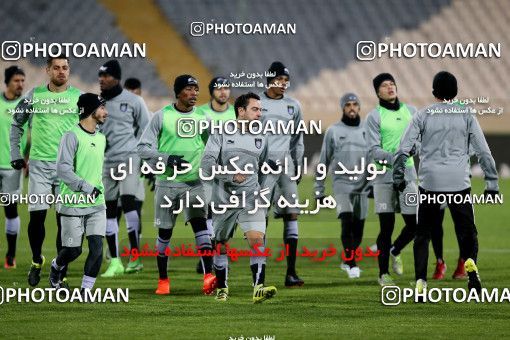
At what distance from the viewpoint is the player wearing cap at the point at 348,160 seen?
42.7 feet

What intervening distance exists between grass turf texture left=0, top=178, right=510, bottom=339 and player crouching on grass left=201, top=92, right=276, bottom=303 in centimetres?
35

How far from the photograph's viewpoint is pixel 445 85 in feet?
32.4

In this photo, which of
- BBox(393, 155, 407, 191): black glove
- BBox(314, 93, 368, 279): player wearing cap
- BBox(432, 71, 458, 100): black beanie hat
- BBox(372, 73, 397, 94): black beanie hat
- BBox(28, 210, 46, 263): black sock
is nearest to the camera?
BBox(432, 71, 458, 100): black beanie hat

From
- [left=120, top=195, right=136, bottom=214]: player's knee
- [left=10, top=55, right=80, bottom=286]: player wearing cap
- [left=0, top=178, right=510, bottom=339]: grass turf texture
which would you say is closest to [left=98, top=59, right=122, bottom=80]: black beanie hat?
[left=10, top=55, right=80, bottom=286]: player wearing cap

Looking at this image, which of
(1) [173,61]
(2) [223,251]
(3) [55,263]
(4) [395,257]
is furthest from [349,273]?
(1) [173,61]

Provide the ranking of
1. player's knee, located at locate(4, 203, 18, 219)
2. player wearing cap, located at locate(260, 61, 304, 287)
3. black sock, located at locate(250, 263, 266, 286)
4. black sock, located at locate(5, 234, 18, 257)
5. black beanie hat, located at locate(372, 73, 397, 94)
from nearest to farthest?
black sock, located at locate(250, 263, 266, 286) < black beanie hat, located at locate(372, 73, 397, 94) < player wearing cap, located at locate(260, 61, 304, 287) < black sock, located at locate(5, 234, 18, 257) < player's knee, located at locate(4, 203, 18, 219)

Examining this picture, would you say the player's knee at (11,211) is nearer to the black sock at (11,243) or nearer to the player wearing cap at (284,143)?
the black sock at (11,243)

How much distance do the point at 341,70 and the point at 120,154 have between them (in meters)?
26.0

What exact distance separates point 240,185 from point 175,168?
93 cm

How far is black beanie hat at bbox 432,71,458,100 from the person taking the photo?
9891 millimetres

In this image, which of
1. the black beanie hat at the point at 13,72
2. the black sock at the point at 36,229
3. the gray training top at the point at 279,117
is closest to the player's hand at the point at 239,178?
the gray training top at the point at 279,117

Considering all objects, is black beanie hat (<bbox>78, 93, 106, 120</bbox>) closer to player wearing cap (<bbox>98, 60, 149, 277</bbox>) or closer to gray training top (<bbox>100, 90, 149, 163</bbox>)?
player wearing cap (<bbox>98, 60, 149, 277</bbox>)

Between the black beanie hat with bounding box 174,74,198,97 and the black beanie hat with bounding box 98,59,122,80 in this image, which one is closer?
the black beanie hat with bounding box 174,74,198,97

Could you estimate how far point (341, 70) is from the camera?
3822 cm
